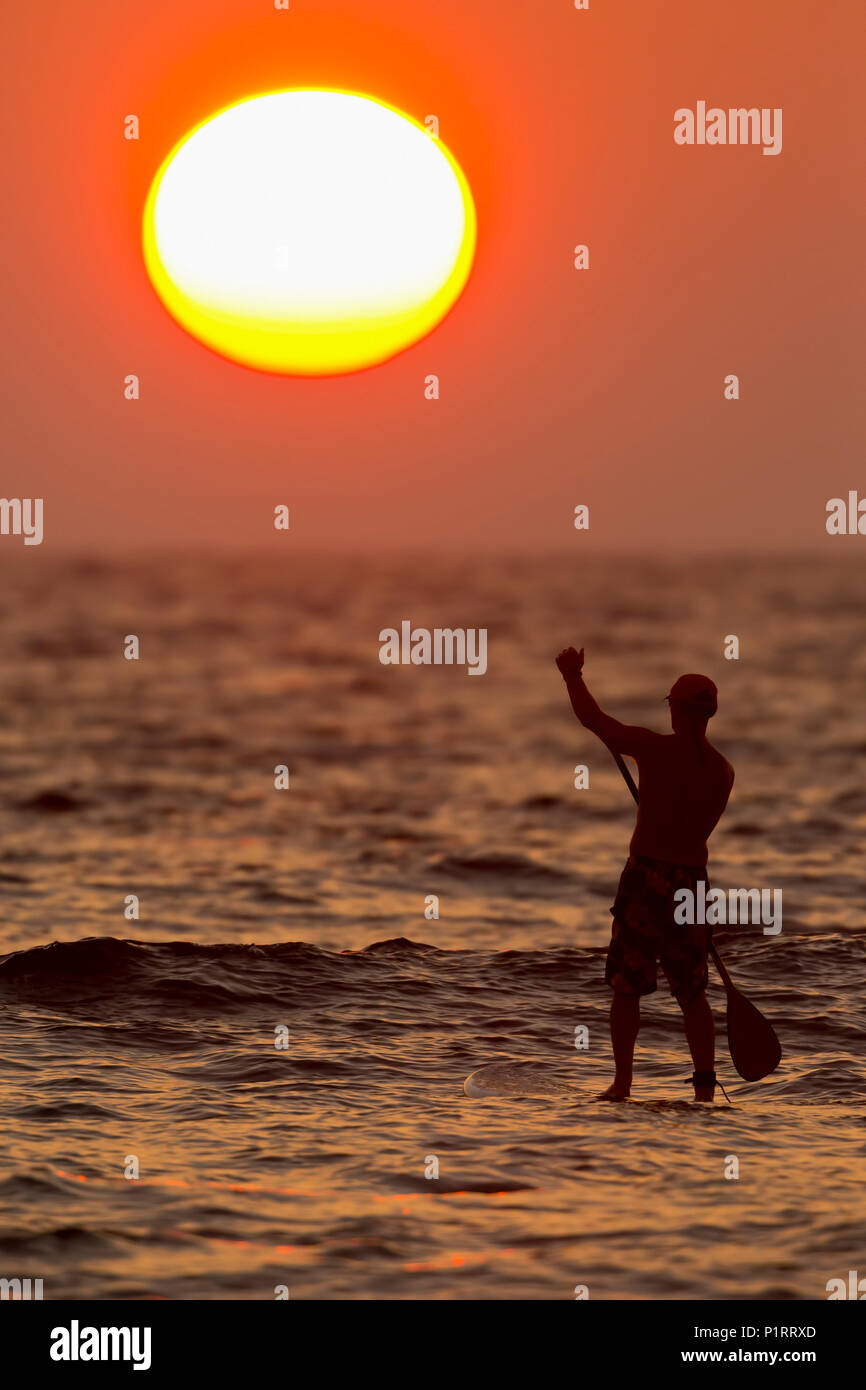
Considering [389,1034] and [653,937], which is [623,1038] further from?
[389,1034]

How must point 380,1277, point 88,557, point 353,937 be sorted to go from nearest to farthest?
point 380,1277 → point 353,937 → point 88,557

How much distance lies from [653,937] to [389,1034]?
7.54ft

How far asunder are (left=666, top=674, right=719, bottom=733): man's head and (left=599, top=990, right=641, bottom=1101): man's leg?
1511mm

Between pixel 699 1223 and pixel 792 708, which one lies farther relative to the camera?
pixel 792 708

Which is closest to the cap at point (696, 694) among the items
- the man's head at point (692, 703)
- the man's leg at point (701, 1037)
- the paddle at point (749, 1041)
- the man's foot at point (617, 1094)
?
the man's head at point (692, 703)

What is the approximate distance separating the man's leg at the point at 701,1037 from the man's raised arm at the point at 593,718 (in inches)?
56.9

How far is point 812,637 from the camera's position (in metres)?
73.2

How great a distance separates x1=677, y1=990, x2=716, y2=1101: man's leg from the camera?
973 cm


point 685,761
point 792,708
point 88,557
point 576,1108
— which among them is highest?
point 88,557

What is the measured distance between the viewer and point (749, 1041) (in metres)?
10.2

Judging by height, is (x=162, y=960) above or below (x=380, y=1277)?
above

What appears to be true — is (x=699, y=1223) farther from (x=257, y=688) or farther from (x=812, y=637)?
(x=812, y=637)
